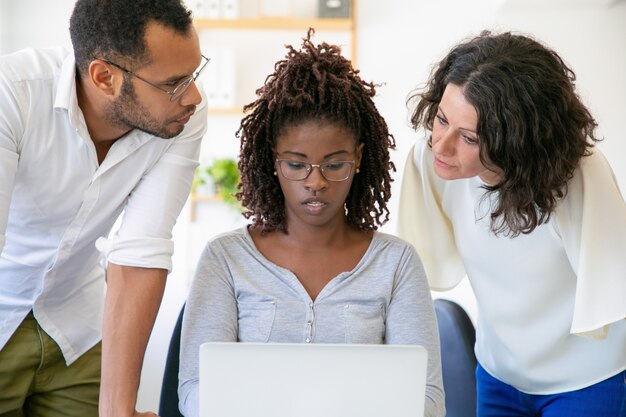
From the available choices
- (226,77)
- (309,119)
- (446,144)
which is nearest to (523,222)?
(446,144)

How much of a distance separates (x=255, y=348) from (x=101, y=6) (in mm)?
727

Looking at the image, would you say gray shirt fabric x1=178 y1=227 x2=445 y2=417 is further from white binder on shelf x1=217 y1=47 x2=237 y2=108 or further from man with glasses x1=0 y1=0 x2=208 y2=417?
white binder on shelf x1=217 y1=47 x2=237 y2=108

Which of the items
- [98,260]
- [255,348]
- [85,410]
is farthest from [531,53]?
[85,410]

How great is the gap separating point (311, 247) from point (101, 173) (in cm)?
42

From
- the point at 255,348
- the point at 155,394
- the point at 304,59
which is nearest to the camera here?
the point at 255,348

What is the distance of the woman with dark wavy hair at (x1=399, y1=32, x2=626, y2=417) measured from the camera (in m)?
1.49

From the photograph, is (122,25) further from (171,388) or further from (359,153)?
(171,388)

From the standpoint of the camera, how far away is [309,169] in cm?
151

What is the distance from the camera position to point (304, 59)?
5.18 ft

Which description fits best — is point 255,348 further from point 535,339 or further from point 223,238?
point 535,339

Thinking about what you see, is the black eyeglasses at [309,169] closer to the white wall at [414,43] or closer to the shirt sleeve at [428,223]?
the shirt sleeve at [428,223]

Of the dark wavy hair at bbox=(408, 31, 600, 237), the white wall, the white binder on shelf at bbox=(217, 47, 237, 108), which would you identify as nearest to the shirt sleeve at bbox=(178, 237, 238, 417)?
the dark wavy hair at bbox=(408, 31, 600, 237)

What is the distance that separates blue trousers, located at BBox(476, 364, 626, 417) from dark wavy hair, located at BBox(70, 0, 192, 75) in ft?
3.31

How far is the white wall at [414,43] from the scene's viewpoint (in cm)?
395
